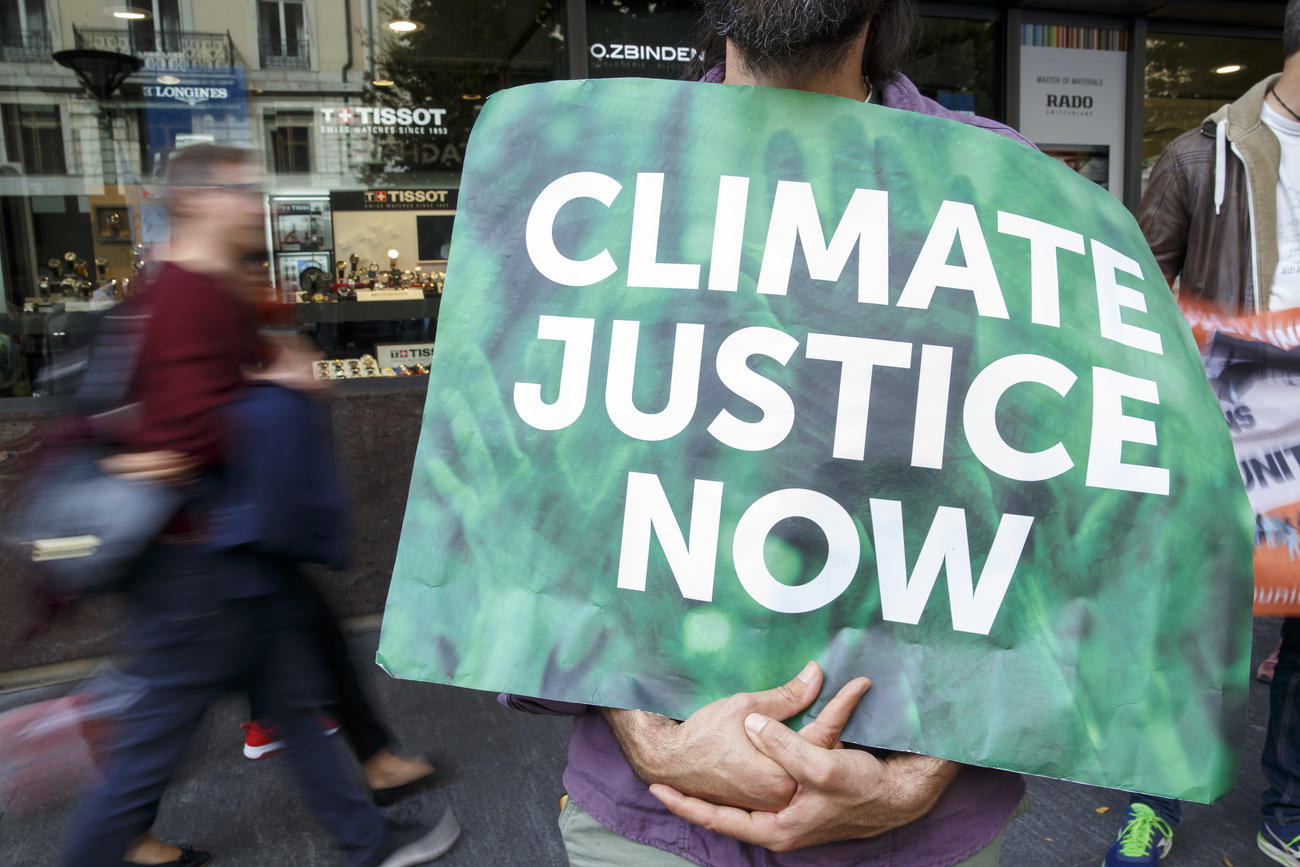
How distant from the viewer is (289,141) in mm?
5016

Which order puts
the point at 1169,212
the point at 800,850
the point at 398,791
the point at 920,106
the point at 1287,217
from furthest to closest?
the point at 398,791
the point at 1169,212
the point at 1287,217
the point at 920,106
the point at 800,850

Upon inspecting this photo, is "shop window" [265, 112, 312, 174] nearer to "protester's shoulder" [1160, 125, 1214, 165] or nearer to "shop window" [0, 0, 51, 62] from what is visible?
"shop window" [0, 0, 51, 62]

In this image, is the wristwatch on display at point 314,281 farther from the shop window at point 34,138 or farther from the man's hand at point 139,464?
the man's hand at point 139,464

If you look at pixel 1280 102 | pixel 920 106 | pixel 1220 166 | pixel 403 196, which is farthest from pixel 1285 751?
pixel 403 196

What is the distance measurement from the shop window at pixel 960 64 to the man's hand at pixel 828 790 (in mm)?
5454

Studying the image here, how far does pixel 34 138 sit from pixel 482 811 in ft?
13.1

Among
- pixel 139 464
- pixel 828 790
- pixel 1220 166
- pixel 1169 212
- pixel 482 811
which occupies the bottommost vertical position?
pixel 482 811

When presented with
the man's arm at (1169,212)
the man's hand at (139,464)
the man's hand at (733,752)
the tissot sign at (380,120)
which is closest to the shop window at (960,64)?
the tissot sign at (380,120)

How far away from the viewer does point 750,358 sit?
1.01m

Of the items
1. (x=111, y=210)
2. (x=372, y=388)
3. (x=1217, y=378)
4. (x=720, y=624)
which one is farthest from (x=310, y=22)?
(x=720, y=624)

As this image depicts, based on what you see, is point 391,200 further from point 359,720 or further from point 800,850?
point 800,850

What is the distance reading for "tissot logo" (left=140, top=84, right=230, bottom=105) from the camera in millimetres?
4758

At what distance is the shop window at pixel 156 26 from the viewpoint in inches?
184

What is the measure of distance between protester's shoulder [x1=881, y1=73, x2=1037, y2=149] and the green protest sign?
0.08 metres
